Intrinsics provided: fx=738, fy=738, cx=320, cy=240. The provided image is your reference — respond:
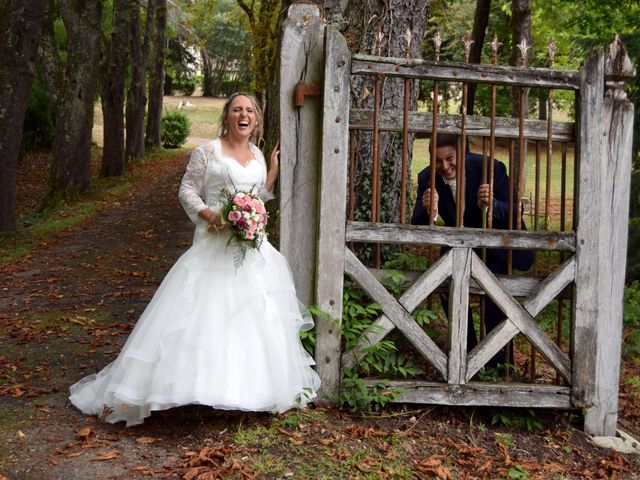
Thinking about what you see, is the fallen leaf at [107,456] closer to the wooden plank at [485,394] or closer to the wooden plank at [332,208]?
the wooden plank at [332,208]

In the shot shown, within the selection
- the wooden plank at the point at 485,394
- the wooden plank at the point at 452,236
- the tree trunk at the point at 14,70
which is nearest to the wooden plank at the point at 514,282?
the wooden plank at the point at 452,236

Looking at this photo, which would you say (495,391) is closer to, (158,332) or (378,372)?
(378,372)

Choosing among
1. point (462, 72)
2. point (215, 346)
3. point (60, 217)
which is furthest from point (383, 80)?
point (60, 217)

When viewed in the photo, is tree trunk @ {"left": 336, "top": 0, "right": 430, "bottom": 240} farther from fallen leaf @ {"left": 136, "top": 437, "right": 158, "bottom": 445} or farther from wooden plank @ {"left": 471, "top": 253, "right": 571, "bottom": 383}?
fallen leaf @ {"left": 136, "top": 437, "right": 158, "bottom": 445}

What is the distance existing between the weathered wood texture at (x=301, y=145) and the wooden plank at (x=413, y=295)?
46 cm

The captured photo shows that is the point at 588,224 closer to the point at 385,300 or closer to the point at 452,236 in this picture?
the point at 452,236

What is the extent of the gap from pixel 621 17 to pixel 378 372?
45.6 feet

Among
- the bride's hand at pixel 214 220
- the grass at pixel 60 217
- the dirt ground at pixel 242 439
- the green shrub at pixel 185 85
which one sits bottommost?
the dirt ground at pixel 242 439

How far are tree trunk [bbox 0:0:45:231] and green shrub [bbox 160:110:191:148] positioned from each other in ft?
70.8

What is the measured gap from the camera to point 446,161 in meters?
5.44

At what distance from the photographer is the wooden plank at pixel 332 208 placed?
479 centimetres

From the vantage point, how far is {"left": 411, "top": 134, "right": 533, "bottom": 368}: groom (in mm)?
5316

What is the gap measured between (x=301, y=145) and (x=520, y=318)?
1898mm

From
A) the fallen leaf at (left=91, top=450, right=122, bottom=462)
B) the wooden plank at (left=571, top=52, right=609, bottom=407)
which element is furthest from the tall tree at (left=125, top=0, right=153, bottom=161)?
the fallen leaf at (left=91, top=450, right=122, bottom=462)
